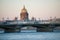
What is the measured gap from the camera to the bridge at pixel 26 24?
94.3 inches

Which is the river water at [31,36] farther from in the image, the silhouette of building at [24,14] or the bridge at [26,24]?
the silhouette of building at [24,14]

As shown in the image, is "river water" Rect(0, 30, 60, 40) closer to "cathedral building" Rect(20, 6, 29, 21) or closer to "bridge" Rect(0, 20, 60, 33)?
"bridge" Rect(0, 20, 60, 33)

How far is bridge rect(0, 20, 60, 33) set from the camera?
2.40 m

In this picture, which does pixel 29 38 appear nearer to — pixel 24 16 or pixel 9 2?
pixel 24 16

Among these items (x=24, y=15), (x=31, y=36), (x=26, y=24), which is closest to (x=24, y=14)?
(x=24, y=15)

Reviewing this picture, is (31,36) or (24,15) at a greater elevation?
(24,15)

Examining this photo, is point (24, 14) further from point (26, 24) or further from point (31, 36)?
point (31, 36)

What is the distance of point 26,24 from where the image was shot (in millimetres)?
2418

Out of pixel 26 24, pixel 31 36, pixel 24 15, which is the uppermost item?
pixel 24 15

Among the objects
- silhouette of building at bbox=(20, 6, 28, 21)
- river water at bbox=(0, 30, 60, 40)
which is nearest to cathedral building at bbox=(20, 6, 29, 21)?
silhouette of building at bbox=(20, 6, 28, 21)

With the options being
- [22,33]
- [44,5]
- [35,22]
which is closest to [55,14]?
[44,5]

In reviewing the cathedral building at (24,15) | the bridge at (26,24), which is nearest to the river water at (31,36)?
the bridge at (26,24)

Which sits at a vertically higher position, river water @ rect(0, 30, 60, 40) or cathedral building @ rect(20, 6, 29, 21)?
cathedral building @ rect(20, 6, 29, 21)

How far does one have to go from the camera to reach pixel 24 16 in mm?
2412
